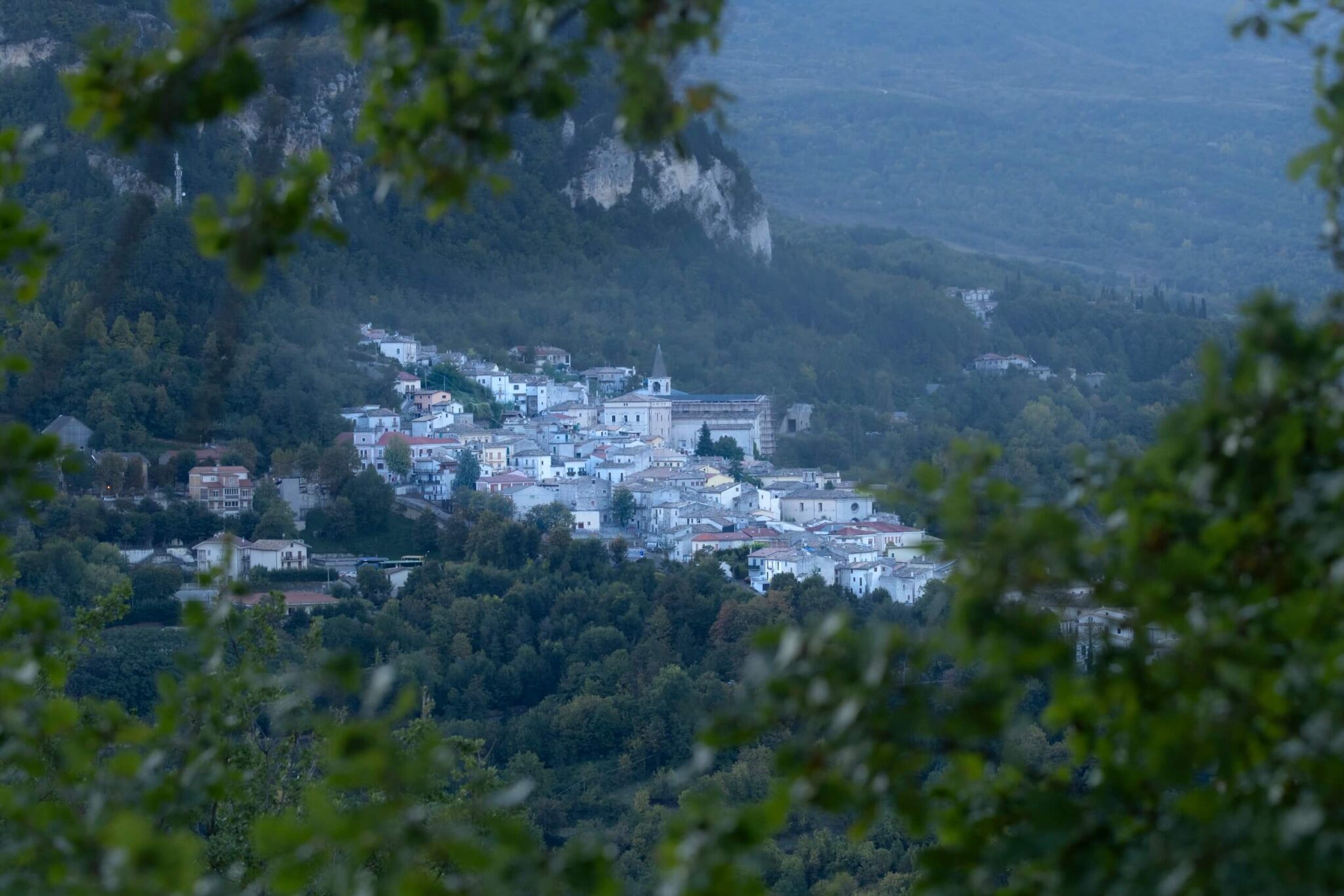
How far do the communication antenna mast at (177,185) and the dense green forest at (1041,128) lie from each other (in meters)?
29.0

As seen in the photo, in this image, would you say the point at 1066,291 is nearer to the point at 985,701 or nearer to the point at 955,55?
the point at 955,55

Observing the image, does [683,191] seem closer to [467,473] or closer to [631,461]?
[631,461]

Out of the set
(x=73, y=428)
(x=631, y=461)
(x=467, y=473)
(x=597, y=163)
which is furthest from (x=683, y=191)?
(x=73, y=428)

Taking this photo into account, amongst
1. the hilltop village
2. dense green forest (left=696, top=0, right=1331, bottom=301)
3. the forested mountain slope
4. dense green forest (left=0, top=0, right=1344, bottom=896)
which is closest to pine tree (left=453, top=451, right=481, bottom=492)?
the hilltop village

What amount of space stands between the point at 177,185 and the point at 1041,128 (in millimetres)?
48536

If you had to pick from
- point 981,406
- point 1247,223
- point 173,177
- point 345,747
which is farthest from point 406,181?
point 1247,223

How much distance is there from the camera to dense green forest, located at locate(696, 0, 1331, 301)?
60781mm

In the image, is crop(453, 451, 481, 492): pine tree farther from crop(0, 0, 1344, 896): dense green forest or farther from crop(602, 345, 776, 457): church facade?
crop(0, 0, 1344, 896): dense green forest

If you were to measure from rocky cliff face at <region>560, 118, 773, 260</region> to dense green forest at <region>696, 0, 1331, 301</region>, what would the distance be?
12.2 meters

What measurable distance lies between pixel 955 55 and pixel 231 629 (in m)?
81.7

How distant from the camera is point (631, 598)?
20.8 metres

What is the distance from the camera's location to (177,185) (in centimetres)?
3078

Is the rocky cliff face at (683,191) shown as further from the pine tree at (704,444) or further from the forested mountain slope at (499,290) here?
the pine tree at (704,444)

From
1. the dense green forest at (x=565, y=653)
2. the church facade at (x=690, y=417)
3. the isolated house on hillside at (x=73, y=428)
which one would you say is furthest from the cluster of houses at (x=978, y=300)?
the isolated house on hillside at (x=73, y=428)
